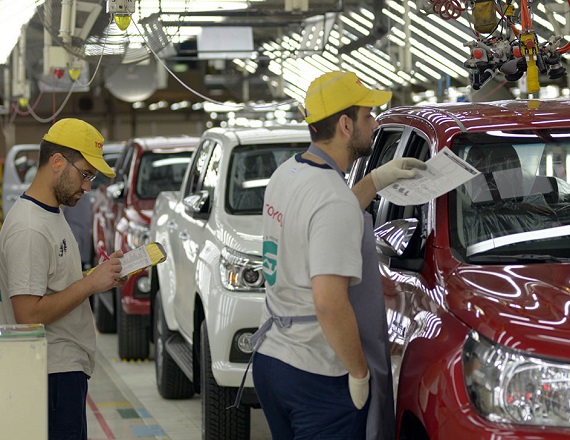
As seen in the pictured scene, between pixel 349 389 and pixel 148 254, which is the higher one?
pixel 148 254

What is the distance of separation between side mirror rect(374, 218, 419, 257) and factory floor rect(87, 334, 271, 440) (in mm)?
3176

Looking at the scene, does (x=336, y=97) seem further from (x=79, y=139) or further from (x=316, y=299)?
(x=79, y=139)

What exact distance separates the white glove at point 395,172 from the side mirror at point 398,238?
189 mm

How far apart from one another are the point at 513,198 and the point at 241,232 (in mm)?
2502

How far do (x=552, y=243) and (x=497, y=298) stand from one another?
61 cm

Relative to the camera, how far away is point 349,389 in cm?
363

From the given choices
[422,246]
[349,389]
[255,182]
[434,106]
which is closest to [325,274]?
[349,389]

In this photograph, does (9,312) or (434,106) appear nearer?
(9,312)

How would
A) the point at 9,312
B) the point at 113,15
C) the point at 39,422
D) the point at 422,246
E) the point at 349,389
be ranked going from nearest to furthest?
the point at 39,422, the point at 349,389, the point at 9,312, the point at 422,246, the point at 113,15

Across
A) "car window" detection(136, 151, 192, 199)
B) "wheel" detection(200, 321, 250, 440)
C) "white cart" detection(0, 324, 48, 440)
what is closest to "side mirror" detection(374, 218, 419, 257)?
"white cart" detection(0, 324, 48, 440)

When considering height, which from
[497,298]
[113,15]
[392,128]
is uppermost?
[113,15]

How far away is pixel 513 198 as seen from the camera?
4.42 m

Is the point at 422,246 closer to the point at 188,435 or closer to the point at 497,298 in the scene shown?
the point at 497,298

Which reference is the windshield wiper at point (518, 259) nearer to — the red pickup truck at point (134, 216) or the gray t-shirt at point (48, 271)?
Result: the gray t-shirt at point (48, 271)
